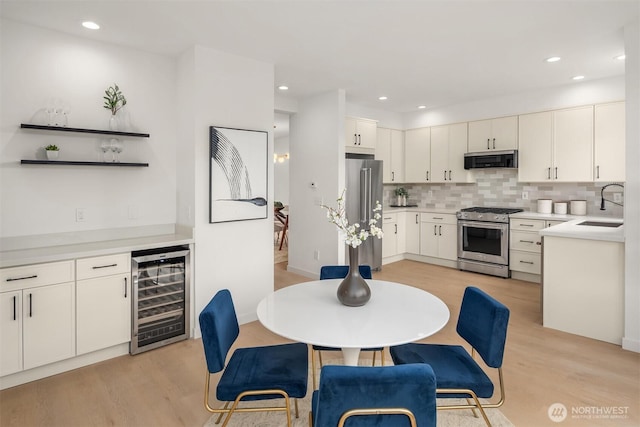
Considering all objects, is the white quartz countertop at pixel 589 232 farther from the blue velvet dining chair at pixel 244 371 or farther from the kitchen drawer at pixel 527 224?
the blue velvet dining chair at pixel 244 371

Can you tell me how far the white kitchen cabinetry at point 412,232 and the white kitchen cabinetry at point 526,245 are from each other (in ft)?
5.12

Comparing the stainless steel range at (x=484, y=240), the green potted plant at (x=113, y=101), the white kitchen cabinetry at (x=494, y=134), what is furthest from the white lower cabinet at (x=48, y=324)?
the white kitchen cabinetry at (x=494, y=134)

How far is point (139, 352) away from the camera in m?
3.01

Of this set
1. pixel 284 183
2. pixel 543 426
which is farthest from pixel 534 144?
pixel 284 183

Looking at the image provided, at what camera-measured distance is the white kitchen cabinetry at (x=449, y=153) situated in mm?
5879

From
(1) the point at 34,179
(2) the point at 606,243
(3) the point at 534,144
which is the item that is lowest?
(2) the point at 606,243

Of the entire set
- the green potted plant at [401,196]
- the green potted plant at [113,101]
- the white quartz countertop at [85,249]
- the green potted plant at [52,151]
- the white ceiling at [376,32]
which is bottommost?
the white quartz countertop at [85,249]

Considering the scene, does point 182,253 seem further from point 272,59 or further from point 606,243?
point 606,243

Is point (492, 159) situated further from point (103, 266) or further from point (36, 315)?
point (36, 315)

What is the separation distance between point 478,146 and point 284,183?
6398 mm

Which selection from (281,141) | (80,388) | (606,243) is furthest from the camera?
(281,141)

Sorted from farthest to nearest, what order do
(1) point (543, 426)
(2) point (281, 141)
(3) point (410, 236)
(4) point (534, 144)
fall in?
(2) point (281, 141) < (3) point (410, 236) < (4) point (534, 144) < (1) point (543, 426)

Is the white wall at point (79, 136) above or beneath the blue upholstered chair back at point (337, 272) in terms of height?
above

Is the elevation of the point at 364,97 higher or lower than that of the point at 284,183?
higher
